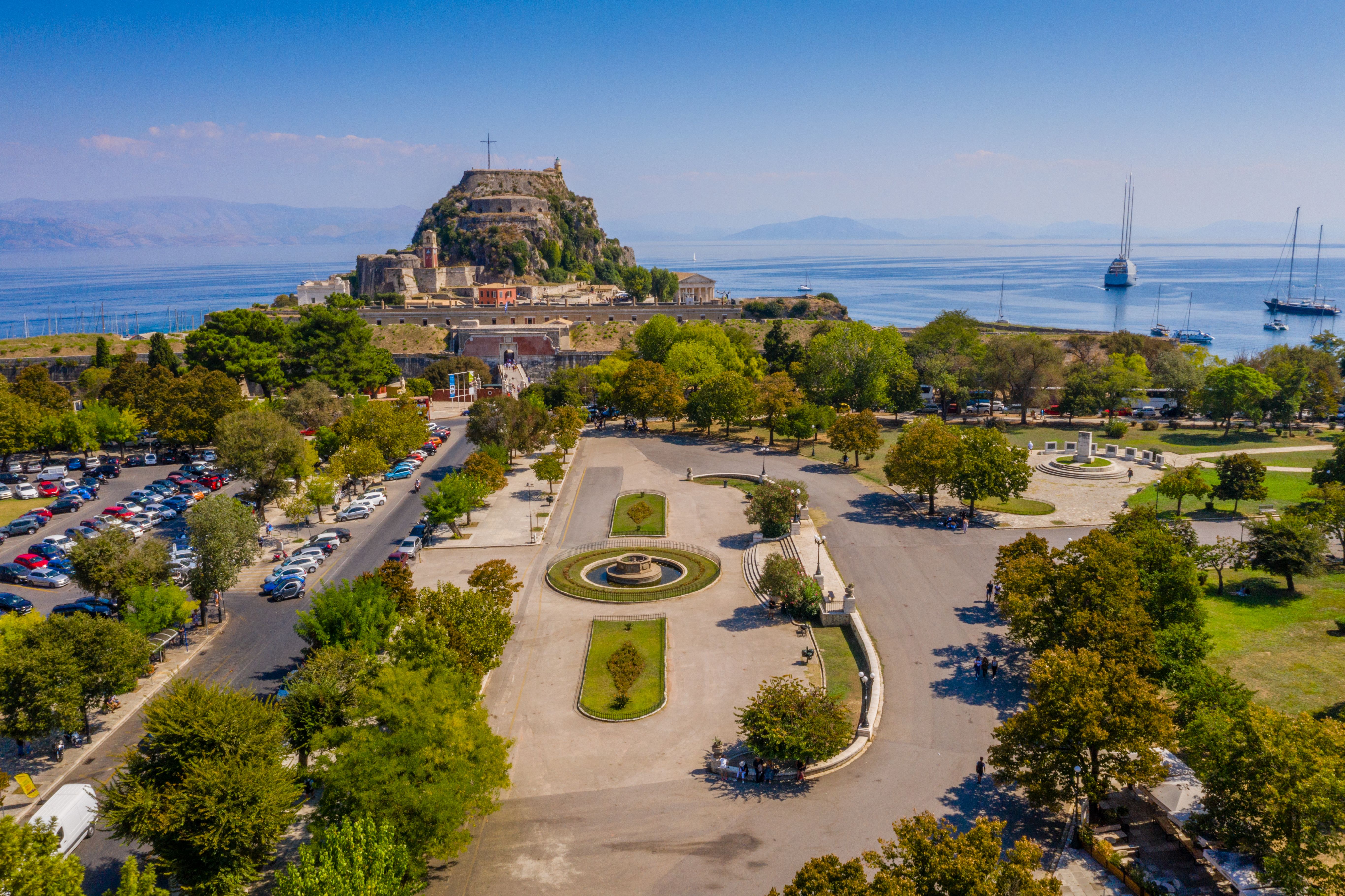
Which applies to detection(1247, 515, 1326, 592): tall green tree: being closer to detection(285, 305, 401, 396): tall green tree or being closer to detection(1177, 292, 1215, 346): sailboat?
detection(285, 305, 401, 396): tall green tree

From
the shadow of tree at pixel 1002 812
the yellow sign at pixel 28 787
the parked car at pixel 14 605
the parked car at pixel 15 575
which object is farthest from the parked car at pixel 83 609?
the shadow of tree at pixel 1002 812

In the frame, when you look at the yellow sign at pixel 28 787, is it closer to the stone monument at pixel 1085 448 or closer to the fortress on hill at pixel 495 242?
the stone monument at pixel 1085 448

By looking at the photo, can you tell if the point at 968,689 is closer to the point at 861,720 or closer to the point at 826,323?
the point at 861,720

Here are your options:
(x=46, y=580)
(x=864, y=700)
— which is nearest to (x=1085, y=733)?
(x=864, y=700)

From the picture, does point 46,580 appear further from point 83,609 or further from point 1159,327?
point 1159,327

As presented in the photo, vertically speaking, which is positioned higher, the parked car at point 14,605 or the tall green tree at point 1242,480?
the tall green tree at point 1242,480
